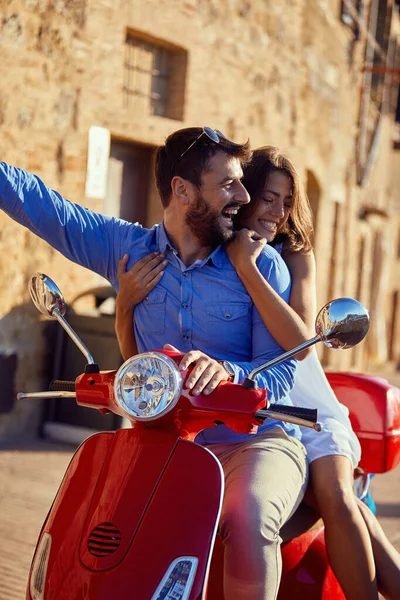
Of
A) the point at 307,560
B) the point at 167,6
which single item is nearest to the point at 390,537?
the point at 307,560

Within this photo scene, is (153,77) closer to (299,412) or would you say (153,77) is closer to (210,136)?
(210,136)

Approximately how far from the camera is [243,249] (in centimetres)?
260

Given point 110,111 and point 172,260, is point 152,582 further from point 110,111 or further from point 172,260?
point 110,111

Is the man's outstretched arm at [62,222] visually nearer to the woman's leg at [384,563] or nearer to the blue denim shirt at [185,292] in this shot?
the blue denim shirt at [185,292]

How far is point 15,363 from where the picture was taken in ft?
21.5

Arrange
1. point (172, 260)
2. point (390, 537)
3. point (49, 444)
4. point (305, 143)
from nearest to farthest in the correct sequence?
point (172, 260), point (390, 537), point (49, 444), point (305, 143)

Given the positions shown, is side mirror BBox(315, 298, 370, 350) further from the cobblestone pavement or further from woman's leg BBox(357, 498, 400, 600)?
the cobblestone pavement

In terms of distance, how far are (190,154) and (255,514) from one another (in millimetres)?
1066

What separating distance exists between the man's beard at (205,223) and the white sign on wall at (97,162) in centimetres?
457

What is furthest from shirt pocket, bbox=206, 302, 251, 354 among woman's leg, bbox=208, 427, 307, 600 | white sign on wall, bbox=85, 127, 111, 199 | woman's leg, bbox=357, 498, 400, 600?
white sign on wall, bbox=85, 127, 111, 199

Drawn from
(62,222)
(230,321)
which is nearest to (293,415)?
(230,321)

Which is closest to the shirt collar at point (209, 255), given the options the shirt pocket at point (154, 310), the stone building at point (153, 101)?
the shirt pocket at point (154, 310)

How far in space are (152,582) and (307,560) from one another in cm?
89

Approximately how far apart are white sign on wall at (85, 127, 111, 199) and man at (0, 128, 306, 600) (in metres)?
4.37
